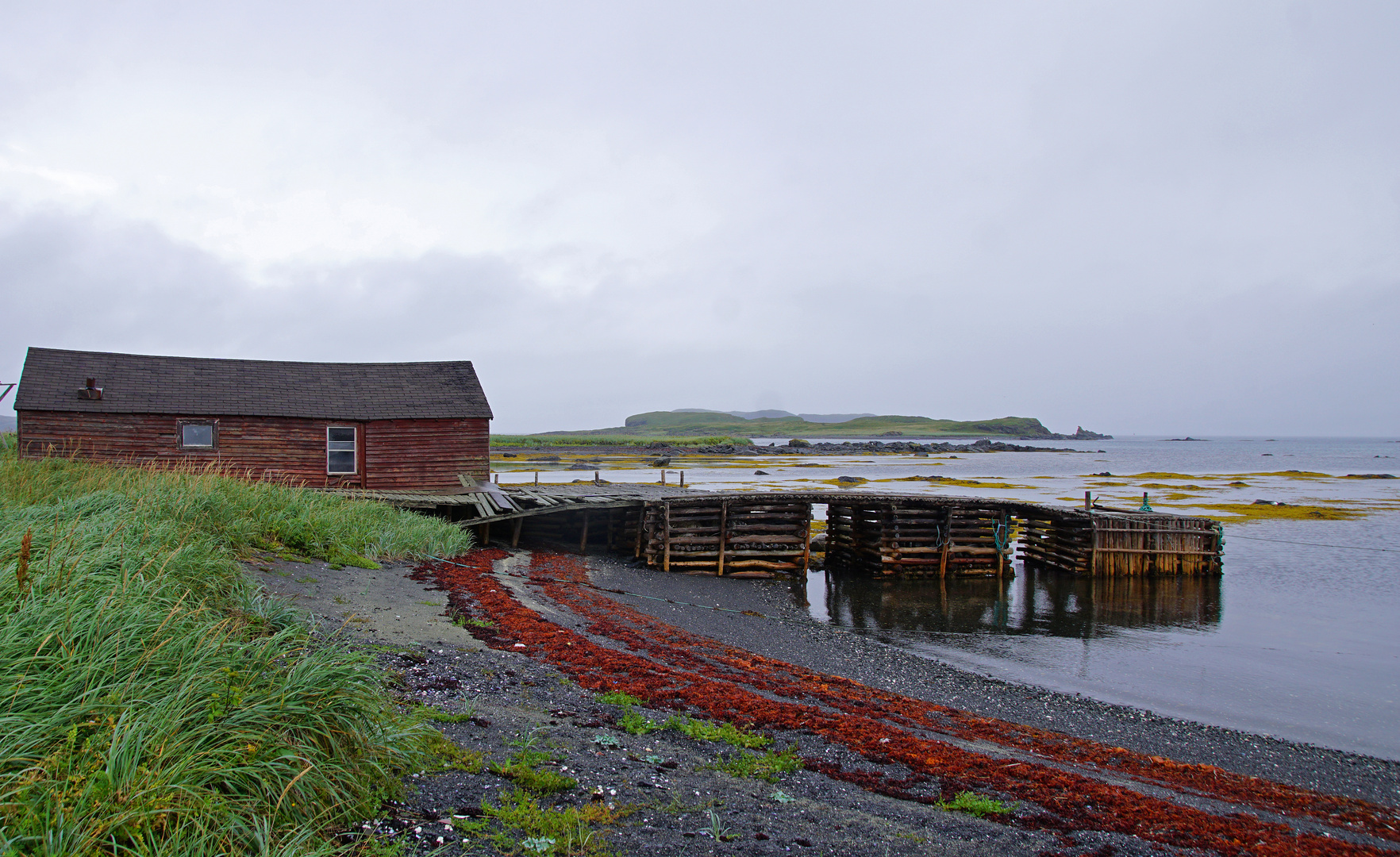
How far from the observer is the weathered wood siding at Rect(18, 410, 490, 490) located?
71.9 feet

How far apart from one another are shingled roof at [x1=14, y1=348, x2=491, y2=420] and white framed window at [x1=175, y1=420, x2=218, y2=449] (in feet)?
1.34

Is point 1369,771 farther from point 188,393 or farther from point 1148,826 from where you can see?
point 188,393

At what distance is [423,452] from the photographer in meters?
25.0

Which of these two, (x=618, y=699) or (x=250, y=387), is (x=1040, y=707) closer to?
(x=618, y=699)

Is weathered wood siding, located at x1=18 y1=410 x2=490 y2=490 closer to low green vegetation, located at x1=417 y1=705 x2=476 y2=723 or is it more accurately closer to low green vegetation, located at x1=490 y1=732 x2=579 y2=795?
low green vegetation, located at x1=417 y1=705 x2=476 y2=723

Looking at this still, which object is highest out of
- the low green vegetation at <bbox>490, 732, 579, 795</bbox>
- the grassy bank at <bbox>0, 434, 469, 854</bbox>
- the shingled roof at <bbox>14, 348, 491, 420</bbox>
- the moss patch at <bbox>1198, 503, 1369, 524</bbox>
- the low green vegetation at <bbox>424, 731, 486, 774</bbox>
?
the shingled roof at <bbox>14, 348, 491, 420</bbox>

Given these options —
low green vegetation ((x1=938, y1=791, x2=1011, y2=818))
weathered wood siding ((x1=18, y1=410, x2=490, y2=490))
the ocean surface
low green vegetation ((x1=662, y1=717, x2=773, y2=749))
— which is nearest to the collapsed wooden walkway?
the ocean surface

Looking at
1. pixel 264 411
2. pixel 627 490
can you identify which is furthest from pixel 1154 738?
pixel 264 411

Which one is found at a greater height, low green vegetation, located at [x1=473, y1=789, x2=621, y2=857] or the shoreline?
low green vegetation, located at [x1=473, y1=789, x2=621, y2=857]

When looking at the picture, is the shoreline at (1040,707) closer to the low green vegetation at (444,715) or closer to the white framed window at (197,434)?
the low green vegetation at (444,715)

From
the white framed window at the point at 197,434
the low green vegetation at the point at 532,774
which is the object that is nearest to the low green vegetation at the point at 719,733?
the low green vegetation at the point at 532,774

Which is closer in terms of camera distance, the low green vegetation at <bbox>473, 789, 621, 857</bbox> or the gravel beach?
the low green vegetation at <bbox>473, 789, 621, 857</bbox>

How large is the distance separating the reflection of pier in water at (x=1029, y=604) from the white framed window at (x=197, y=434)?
1981cm

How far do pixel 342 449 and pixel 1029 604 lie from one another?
22.0 meters
